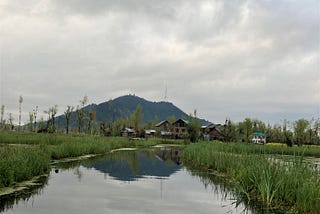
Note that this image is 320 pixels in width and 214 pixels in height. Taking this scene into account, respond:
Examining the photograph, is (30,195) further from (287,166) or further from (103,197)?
(287,166)

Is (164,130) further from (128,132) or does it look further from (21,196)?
(21,196)

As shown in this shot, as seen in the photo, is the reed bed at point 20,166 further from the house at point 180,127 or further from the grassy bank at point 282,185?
the house at point 180,127

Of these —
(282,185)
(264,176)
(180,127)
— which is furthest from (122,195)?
(180,127)

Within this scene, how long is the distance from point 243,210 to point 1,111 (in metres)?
61.7

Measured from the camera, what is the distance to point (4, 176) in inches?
437

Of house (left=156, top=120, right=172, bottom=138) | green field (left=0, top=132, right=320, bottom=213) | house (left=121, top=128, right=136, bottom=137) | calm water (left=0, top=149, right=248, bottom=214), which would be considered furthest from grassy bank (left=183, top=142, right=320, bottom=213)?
house (left=156, top=120, right=172, bottom=138)

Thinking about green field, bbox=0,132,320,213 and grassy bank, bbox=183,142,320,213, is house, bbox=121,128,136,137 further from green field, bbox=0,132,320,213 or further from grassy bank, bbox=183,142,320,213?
grassy bank, bbox=183,142,320,213

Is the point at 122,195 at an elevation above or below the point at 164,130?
below

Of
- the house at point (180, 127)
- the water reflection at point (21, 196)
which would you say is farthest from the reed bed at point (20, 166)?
the house at point (180, 127)

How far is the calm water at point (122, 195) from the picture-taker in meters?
9.44

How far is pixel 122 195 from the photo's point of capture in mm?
11375

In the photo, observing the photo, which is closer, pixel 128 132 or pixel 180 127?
pixel 128 132

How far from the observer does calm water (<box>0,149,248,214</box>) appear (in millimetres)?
9438

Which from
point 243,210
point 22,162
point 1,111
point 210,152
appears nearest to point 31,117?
point 1,111
